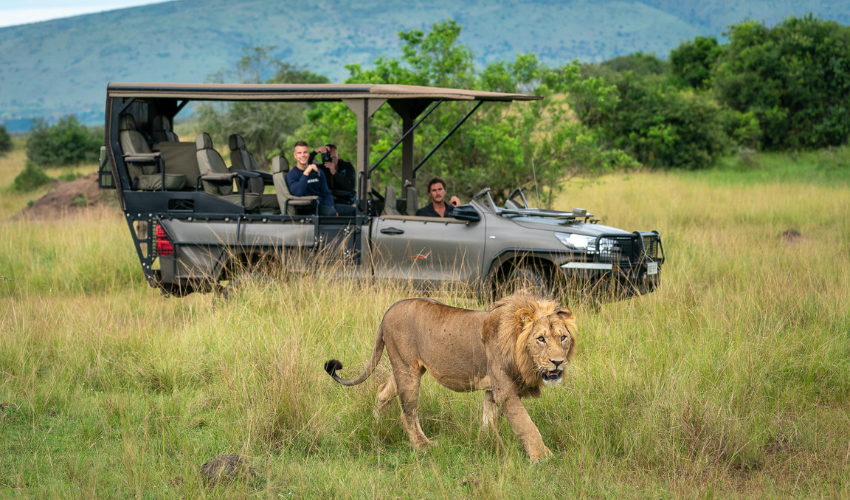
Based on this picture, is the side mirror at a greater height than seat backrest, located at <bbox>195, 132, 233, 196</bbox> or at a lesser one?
lesser

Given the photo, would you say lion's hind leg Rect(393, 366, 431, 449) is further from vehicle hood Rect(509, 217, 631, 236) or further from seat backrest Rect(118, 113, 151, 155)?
Answer: seat backrest Rect(118, 113, 151, 155)

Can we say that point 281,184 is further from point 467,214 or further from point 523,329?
point 523,329

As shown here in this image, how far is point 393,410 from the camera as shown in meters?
4.48

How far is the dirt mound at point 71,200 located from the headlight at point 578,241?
13.6 metres

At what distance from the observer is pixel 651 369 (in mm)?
5168

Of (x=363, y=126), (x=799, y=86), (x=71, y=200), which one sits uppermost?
(x=799, y=86)

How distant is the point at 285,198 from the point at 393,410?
369 centimetres

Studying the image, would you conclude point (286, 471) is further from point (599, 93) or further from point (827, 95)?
point (827, 95)

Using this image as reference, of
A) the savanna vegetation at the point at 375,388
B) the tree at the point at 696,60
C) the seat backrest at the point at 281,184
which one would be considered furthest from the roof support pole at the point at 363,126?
the tree at the point at 696,60

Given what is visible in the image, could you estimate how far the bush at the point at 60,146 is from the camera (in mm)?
30000

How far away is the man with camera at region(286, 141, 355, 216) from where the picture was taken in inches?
301

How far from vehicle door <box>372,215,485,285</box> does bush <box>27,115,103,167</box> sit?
2650 cm

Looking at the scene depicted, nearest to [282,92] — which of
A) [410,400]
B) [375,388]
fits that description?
[375,388]

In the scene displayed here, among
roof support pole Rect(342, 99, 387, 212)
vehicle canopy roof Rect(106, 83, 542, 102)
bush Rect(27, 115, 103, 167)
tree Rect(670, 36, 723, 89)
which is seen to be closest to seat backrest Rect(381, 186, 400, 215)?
roof support pole Rect(342, 99, 387, 212)
